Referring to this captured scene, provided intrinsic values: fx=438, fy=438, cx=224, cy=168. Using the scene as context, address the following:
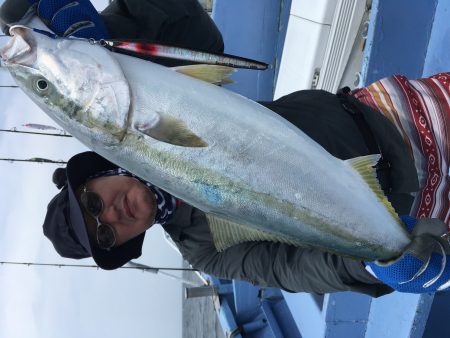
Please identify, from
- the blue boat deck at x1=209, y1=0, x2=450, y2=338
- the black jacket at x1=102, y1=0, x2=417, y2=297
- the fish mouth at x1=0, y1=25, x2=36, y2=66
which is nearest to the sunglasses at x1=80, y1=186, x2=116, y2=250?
the black jacket at x1=102, y1=0, x2=417, y2=297

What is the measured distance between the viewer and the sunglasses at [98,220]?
2256mm

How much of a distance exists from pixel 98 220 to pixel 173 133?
3.48 ft

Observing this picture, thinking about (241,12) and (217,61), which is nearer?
(217,61)

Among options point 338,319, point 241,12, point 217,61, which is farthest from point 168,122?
point 241,12

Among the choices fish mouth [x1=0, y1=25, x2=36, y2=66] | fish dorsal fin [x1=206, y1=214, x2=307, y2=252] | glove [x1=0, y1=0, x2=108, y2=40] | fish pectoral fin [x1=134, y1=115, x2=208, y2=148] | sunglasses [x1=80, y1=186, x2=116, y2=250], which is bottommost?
sunglasses [x1=80, y1=186, x2=116, y2=250]

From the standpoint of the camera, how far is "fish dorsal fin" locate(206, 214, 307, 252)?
1.65m

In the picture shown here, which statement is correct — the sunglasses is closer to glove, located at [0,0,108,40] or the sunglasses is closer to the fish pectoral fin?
glove, located at [0,0,108,40]

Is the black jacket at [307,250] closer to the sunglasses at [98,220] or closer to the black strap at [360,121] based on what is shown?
the black strap at [360,121]

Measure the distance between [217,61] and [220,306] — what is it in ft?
13.0

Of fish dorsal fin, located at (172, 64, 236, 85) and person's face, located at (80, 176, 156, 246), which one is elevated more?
fish dorsal fin, located at (172, 64, 236, 85)

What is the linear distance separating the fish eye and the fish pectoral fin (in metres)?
0.36

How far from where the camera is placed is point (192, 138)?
1432mm

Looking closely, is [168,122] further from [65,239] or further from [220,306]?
[220,306]

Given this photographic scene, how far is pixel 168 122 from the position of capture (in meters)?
1.44
